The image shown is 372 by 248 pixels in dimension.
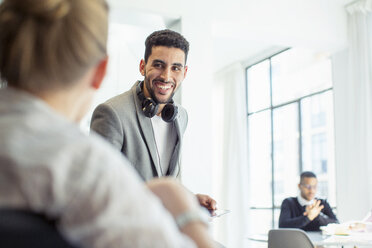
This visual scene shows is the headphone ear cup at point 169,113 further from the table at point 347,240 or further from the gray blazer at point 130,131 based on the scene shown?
the table at point 347,240

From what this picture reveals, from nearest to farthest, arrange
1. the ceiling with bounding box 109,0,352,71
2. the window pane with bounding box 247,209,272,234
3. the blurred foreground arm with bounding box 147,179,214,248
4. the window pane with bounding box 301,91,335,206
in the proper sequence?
1. the blurred foreground arm with bounding box 147,179,214,248
2. the ceiling with bounding box 109,0,352,71
3. the window pane with bounding box 301,91,335,206
4. the window pane with bounding box 247,209,272,234

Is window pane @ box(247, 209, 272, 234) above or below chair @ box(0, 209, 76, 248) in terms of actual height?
below

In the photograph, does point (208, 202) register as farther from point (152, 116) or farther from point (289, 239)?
point (289, 239)

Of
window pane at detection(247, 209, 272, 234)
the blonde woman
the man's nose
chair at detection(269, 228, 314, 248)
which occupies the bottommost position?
window pane at detection(247, 209, 272, 234)

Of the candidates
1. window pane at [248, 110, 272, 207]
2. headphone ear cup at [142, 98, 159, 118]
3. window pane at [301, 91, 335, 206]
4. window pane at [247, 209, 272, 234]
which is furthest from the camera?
window pane at [248, 110, 272, 207]

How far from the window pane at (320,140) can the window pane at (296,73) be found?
27 centimetres

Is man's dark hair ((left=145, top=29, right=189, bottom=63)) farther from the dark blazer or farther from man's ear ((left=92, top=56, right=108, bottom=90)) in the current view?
the dark blazer

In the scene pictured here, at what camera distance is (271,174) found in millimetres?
9641

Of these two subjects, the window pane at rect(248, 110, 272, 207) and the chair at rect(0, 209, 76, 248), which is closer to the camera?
the chair at rect(0, 209, 76, 248)

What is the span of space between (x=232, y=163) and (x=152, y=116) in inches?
298

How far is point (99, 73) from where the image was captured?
2.20ft

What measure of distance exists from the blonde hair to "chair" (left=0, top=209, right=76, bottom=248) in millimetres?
166

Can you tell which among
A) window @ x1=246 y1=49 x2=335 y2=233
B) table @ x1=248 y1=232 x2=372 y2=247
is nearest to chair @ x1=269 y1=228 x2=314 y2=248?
table @ x1=248 y1=232 x2=372 y2=247

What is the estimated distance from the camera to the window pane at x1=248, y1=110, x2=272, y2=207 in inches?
382
